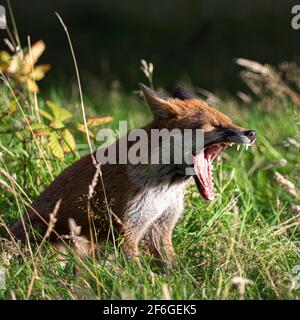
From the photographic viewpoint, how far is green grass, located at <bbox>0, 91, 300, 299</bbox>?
4.43 metres

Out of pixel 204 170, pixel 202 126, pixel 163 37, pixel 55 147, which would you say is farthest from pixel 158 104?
pixel 163 37

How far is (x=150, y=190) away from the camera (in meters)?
5.18

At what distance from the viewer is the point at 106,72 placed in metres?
11.6

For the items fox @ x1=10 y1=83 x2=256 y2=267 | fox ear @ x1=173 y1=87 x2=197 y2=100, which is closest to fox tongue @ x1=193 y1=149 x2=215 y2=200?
fox @ x1=10 y1=83 x2=256 y2=267

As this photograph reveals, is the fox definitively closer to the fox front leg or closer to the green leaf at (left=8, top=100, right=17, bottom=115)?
the fox front leg

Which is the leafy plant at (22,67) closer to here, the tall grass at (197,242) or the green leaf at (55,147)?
the tall grass at (197,242)

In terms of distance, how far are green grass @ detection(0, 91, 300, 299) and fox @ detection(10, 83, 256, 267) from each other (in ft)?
0.55

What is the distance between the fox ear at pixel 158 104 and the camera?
5.08 m

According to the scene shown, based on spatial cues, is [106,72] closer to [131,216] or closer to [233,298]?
[131,216]

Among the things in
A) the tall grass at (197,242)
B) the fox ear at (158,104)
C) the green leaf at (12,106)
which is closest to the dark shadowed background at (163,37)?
the tall grass at (197,242)

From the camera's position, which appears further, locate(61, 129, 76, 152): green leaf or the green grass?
locate(61, 129, 76, 152): green leaf

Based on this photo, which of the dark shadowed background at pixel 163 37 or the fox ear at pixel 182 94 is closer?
the fox ear at pixel 182 94
